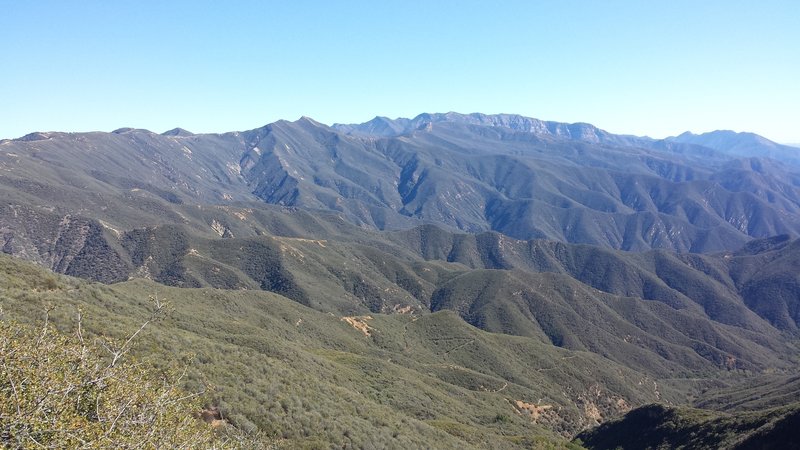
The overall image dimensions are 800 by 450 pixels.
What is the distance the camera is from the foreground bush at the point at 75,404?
16.4 meters

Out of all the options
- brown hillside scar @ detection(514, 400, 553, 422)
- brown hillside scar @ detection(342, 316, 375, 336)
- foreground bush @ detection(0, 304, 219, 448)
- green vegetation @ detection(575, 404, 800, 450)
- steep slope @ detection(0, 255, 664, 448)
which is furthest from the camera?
brown hillside scar @ detection(342, 316, 375, 336)

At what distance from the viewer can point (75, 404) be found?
64.3 ft

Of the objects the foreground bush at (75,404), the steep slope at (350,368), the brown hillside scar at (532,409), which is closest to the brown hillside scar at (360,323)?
the steep slope at (350,368)

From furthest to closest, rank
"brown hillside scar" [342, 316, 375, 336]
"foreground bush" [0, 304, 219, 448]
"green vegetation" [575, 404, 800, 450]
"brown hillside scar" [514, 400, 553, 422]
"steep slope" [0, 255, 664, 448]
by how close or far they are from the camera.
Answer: "brown hillside scar" [342, 316, 375, 336], "brown hillside scar" [514, 400, 553, 422], "green vegetation" [575, 404, 800, 450], "steep slope" [0, 255, 664, 448], "foreground bush" [0, 304, 219, 448]

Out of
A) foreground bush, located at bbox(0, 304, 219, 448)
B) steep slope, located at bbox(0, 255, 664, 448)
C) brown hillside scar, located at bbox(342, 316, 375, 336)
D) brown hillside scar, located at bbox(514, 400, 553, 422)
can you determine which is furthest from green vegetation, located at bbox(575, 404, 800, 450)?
foreground bush, located at bbox(0, 304, 219, 448)

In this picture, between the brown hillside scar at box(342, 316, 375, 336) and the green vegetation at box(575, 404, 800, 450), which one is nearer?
the green vegetation at box(575, 404, 800, 450)

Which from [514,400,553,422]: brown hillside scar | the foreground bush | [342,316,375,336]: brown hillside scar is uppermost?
the foreground bush

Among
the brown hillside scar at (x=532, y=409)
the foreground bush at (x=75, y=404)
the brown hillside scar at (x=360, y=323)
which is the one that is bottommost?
the brown hillside scar at (x=532, y=409)

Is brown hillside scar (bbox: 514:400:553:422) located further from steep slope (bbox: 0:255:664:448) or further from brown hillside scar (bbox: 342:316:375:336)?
brown hillside scar (bbox: 342:316:375:336)

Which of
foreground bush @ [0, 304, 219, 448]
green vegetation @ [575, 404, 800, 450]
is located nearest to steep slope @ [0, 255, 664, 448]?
green vegetation @ [575, 404, 800, 450]

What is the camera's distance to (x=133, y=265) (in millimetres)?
196125

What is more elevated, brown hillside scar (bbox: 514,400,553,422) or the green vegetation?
the green vegetation

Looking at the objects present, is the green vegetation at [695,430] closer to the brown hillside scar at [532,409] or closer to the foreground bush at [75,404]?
the brown hillside scar at [532,409]

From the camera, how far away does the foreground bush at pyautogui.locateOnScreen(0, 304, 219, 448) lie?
1636cm
